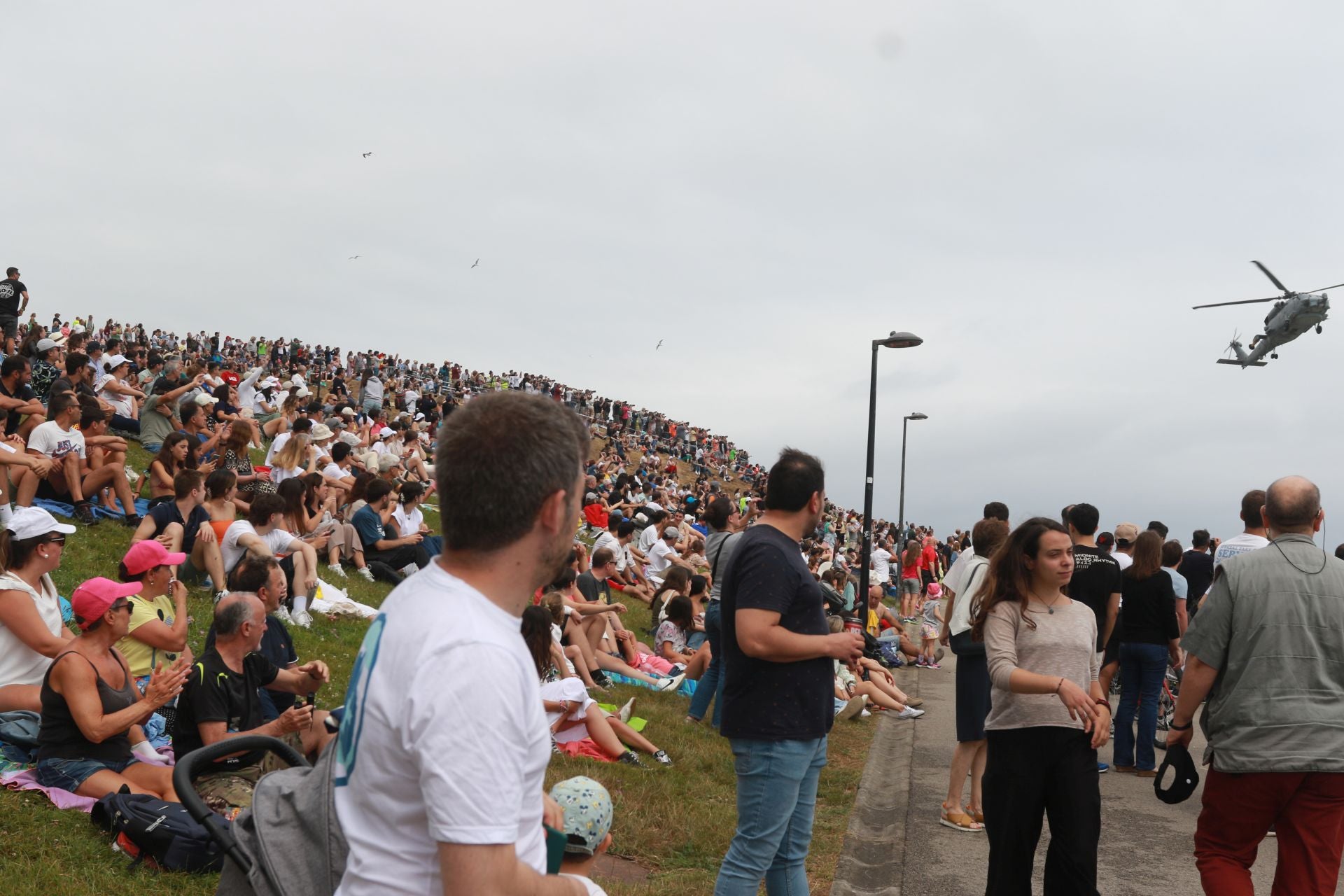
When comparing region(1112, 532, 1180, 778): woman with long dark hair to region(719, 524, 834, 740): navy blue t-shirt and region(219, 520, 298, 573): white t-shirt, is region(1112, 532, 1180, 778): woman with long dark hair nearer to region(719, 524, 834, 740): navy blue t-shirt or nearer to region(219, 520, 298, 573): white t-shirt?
region(719, 524, 834, 740): navy blue t-shirt

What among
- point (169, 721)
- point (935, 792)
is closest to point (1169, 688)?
point (935, 792)

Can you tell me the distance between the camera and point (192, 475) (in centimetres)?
1033

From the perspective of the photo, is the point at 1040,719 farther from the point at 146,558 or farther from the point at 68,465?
the point at 68,465

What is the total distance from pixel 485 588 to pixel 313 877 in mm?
695

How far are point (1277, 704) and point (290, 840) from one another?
13.7 ft

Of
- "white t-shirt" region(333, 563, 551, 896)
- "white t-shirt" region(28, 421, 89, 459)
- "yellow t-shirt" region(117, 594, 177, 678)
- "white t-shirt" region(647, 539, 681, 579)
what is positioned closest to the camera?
"white t-shirt" region(333, 563, 551, 896)

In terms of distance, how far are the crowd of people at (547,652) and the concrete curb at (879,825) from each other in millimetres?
561

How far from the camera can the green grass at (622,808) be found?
16.0ft

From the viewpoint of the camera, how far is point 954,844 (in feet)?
24.2

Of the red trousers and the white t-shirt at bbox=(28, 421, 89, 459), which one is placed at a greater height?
the white t-shirt at bbox=(28, 421, 89, 459)

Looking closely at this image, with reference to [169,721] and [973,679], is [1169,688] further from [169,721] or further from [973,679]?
[169,721]

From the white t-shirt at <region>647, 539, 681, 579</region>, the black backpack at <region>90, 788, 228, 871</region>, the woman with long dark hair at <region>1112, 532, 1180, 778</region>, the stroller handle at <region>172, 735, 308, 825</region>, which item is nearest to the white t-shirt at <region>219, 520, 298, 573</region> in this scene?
the black backpack at <region>90, 788, 228, 871</region>

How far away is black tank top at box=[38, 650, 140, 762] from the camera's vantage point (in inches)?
214

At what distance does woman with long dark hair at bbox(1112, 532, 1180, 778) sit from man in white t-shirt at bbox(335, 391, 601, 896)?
27.5ft
